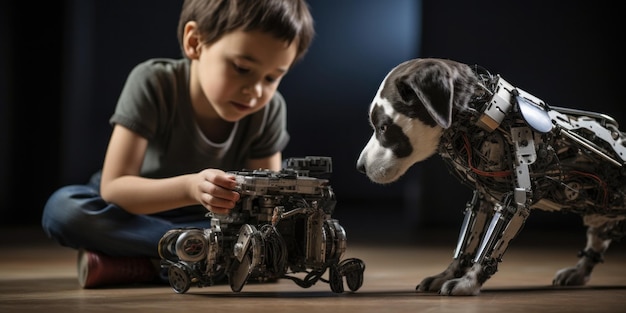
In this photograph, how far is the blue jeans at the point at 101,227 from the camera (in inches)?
69.1

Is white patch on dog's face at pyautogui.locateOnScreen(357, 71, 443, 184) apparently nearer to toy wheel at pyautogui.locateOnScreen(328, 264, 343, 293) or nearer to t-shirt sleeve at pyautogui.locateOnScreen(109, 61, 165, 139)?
toy wheel at pyautogui.locateOnScreen(328, 264, 343, 293)

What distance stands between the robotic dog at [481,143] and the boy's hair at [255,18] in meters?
0.38

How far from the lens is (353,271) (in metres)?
1.50

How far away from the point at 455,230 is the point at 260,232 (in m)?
2.33

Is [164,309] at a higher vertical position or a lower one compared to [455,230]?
higher

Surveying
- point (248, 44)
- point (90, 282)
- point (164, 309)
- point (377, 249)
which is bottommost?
point (377, 249)

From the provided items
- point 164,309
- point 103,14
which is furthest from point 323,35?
point 164,309

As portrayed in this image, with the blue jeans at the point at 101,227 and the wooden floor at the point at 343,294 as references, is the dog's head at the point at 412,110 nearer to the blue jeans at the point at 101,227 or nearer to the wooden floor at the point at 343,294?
the wooden floor at the point at 343,294

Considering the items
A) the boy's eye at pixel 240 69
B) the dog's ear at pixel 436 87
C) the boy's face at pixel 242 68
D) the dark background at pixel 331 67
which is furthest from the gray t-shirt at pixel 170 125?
the dark background at pixel 331 67

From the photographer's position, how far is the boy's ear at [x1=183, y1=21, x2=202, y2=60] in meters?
1.84

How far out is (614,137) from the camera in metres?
1.59

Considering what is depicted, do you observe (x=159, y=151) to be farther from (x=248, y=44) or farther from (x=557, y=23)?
(x=557, y=23)

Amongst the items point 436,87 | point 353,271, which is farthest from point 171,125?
point 436,87

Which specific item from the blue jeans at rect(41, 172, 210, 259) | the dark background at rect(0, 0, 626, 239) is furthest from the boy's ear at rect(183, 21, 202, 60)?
the dark background at rect(0, 0, 626, 239)
